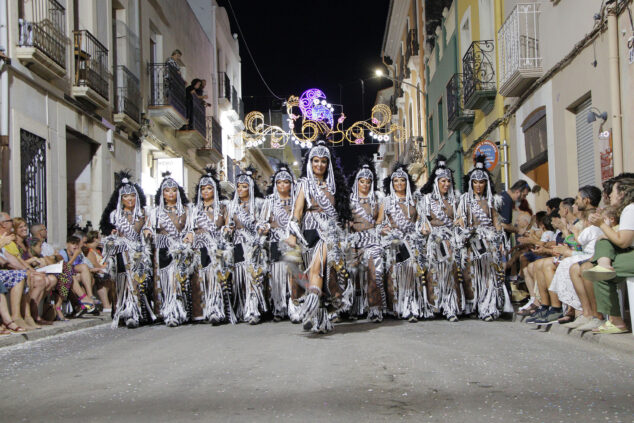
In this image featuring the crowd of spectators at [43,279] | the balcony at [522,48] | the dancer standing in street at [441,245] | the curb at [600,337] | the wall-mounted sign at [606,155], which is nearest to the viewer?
the curb at [600,337]

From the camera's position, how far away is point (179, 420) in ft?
14.4

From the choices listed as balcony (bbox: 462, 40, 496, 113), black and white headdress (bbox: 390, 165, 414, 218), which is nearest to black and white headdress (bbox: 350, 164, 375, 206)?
black and white headdress (bbox: 390, 165, 414, 218)

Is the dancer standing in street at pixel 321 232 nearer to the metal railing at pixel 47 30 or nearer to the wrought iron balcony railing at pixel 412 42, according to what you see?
the metal railing at pixel 47 30

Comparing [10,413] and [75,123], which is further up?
[75,123]

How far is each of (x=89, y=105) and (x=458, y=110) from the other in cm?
1027

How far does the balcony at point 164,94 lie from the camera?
2267 centimetres

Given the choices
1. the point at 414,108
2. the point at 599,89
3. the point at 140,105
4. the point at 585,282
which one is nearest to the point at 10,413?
the point at 585,282

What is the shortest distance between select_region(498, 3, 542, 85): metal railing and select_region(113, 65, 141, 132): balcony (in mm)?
9321

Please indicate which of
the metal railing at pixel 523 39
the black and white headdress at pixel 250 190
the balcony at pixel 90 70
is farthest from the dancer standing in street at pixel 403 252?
the balcony at pixel 90 70

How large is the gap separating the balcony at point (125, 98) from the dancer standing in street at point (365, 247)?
1070cm

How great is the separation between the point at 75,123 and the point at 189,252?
24.0 ft

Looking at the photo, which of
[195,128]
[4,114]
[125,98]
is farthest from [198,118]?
[4,114]

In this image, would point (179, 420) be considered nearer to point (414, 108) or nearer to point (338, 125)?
point (338, 125)

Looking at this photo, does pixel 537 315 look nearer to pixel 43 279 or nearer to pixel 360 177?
pixel 360 177
